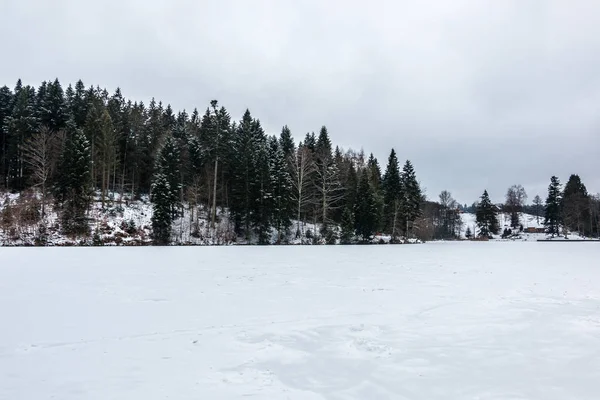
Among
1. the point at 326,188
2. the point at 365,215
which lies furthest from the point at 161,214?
the point at 365,215

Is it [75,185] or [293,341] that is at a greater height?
[75,185]

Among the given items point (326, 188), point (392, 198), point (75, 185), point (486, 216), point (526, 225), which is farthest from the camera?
point (526, 225)

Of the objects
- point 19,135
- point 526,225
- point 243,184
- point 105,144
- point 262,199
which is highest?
point 19,135

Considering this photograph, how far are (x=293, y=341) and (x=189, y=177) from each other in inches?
2070

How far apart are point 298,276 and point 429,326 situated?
7.54m

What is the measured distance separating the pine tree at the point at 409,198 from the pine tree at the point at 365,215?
7331 millimetres

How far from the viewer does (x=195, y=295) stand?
10.1m

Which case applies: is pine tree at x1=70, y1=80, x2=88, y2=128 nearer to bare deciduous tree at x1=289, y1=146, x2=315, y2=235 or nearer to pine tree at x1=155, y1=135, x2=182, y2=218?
pine tree at x1=155, y1=135, x2=182, y2=218

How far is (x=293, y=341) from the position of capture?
6.41m

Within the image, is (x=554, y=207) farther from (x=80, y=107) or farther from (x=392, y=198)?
Answer: (x=80, y=107)

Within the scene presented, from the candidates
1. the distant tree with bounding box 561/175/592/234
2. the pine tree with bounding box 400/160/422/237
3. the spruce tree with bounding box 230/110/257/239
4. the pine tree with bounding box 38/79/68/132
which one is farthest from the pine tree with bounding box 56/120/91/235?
the distant tree with bounding box 561/175/592/234

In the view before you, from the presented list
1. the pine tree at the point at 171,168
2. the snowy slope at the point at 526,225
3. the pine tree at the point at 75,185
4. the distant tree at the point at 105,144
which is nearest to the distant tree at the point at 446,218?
the snowy slope at the point at 526,225

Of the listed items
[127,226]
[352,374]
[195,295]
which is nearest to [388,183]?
[127,226]

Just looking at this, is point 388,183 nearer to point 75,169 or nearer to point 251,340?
point 75,169
